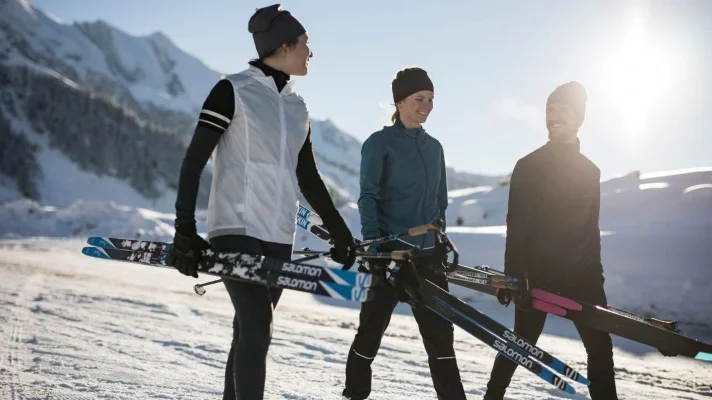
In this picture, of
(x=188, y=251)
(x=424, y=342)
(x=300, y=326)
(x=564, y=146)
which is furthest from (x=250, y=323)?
(x=300, y=326)

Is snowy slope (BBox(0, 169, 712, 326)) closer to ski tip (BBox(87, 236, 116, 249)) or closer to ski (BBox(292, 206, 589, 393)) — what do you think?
ski (BBox(292, 206, 589, 393))

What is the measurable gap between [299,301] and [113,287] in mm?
3454

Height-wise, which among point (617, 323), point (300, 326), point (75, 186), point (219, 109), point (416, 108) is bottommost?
point (300, 326)

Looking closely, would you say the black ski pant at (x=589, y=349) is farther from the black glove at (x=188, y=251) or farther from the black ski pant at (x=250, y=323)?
the black glove at (x=188, y=251)

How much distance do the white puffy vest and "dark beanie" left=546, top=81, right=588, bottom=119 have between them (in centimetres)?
208

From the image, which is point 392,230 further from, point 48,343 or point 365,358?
point 48,343

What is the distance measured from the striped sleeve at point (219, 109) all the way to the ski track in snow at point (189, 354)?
2475 mm

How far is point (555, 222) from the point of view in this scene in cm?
385

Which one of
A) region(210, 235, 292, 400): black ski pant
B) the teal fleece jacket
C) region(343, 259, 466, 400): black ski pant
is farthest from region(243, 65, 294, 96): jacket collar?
region(343, 259, 466, 400): black ski pant

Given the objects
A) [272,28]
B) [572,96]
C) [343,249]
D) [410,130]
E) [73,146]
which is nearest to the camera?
[272,28]

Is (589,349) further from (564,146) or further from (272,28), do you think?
(272,28)

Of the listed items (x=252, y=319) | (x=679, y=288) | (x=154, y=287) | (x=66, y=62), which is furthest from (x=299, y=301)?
(x=66, y=62)

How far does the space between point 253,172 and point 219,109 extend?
338 millimetres

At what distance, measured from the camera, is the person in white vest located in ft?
8.65
